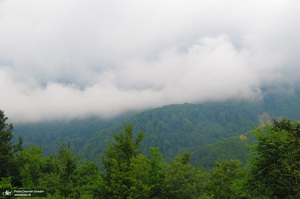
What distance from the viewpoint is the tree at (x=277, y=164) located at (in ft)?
66.3

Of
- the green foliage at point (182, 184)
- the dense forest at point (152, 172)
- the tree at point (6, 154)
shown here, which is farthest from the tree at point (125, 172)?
the tree at point (6, 154)

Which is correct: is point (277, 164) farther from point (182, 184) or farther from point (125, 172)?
point (125, 172)

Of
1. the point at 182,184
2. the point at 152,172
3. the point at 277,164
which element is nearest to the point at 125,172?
the point at 152,172

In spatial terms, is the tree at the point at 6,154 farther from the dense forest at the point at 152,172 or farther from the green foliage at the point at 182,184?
the green foliage at the point at 182,184

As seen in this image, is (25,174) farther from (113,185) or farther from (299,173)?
(299,173)

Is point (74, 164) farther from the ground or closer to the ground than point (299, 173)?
farther from the ground

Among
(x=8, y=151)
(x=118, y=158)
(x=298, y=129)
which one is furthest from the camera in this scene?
(x=8, y=151)

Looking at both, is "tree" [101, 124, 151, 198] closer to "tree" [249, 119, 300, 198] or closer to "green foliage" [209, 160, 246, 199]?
"tree" [249, 119, 300, 198]

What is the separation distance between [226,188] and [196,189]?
76.8ft

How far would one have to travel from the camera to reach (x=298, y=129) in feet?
75.7

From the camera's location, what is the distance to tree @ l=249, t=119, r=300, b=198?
2022 centimetres

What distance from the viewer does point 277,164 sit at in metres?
21.4

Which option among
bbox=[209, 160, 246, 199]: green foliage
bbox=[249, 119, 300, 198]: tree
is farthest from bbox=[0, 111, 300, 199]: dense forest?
bbox=[209, 160, 246, 199]: green foliage

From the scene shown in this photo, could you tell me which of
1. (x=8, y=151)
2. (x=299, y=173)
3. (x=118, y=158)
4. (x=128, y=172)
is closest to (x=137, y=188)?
(x=128, y=172)
